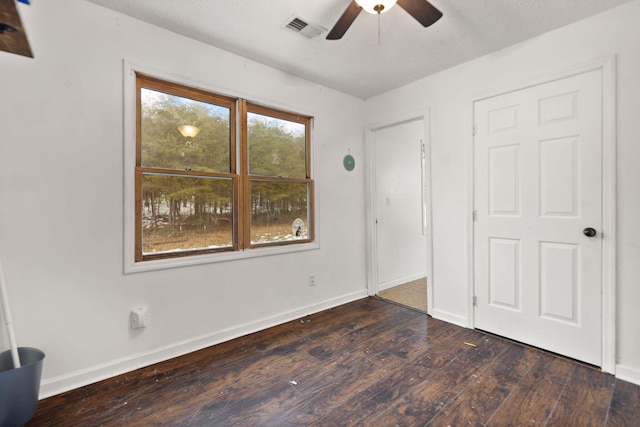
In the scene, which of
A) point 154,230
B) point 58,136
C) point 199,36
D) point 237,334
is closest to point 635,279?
point 237,334

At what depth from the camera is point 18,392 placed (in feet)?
4.76

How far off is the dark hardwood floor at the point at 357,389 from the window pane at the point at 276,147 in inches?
64.2

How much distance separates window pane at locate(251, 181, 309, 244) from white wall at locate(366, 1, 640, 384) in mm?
1382

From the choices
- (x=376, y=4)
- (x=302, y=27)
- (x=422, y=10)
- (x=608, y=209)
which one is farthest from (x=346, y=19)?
(x=608, y=209)

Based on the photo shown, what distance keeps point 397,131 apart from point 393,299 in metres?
2.28

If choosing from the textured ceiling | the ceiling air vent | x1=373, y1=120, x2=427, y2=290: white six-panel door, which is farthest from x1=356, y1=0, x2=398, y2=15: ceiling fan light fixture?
x1=373, y1=120, x2=427, y2=290: white six-panel door

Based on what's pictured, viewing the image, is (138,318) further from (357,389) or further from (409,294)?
(409,294)

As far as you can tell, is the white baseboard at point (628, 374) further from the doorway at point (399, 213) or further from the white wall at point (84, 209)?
the white wall at point (84, 209)

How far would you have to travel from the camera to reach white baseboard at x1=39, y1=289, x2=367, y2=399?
6.07ft

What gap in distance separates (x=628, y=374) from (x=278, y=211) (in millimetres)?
2921

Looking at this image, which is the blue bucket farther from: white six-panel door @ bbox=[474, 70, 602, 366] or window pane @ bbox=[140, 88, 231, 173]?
white six-panel door @ bbox=[474, 70, 602, 366]

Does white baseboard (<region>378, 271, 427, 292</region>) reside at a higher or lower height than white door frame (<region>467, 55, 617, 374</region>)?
lower

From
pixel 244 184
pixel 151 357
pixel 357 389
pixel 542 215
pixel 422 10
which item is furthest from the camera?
pixel 244 184

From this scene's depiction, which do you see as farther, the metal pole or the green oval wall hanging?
the green oval wall hanging
